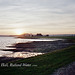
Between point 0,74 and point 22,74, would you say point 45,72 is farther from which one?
point 0,74

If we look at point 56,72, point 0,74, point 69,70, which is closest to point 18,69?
point 0,74

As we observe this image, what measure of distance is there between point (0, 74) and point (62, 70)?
7730mm

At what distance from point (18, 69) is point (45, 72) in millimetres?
3708

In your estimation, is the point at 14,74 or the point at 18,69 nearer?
the point at 14,74

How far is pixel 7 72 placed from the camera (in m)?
15.3

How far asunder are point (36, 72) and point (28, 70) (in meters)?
1.27

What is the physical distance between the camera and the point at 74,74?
14.3 meters

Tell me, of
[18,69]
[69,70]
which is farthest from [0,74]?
[69,70]

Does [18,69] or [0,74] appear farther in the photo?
[18,69]

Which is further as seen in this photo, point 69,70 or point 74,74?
point 69,70

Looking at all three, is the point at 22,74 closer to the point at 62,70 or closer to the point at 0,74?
the point at 0,74

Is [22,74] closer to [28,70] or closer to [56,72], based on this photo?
[28,70]

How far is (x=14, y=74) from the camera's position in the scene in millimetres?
14648

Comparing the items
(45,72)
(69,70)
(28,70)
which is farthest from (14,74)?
(69,70)
